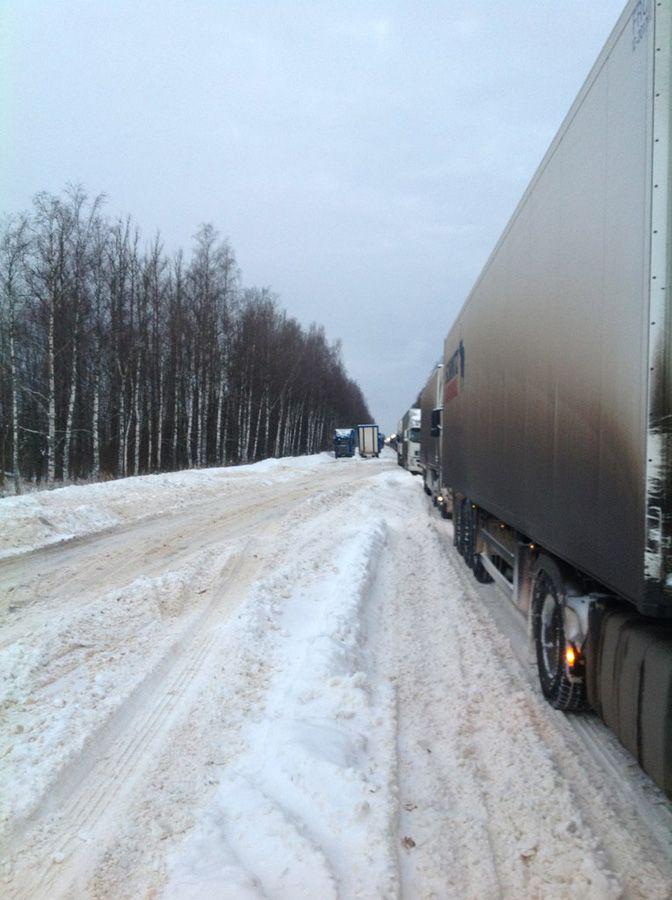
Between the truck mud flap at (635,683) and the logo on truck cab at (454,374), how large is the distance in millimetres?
6425

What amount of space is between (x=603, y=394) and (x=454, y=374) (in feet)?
25.3

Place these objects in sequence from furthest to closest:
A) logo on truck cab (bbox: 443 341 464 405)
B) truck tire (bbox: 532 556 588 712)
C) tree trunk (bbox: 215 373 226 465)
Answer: tree trunk (bbox: 215 373 226 465)
logo on truck cab (bbox: 443 341 464 405)
truck tire (bbox: 532 556 588 712)

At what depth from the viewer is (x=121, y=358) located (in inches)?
1107

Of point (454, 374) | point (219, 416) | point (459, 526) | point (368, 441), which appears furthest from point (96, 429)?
point (368, 441)

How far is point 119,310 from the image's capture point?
93.7 feet

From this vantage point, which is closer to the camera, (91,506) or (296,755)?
(296,755)

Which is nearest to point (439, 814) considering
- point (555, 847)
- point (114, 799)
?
point (555, 847)

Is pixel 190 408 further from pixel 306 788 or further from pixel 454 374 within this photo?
pixel 306 788

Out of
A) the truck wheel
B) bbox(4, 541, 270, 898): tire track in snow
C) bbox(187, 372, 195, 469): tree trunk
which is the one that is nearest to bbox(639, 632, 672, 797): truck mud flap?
bbox(4, 541, 270, 898): tire track in snow

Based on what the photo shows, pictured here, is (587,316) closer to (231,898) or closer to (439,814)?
(439,814)

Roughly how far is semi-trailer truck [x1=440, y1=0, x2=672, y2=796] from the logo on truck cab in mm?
3896

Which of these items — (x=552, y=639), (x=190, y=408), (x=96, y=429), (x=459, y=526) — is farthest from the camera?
(x=190, y=408)

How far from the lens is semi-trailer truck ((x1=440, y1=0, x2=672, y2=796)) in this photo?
2.50 m

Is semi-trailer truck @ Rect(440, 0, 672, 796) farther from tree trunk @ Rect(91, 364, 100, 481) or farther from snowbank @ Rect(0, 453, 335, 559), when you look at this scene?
tree trunk @ Rect(91, 364, 100, 481)
